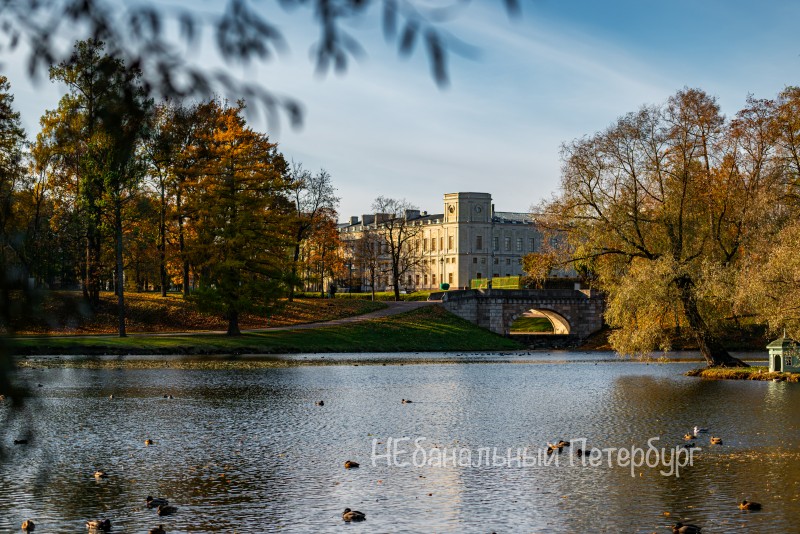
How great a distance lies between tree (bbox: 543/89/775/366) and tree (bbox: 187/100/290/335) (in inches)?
879

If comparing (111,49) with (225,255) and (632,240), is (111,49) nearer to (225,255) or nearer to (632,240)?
(632,240)

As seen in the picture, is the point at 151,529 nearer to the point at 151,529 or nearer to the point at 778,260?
the point at 151,529

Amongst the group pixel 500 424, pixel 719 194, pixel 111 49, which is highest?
pixel 719 194

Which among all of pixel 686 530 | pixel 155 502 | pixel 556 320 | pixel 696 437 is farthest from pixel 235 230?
pixel 686 530

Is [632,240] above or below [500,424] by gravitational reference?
above

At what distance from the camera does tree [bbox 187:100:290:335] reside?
57031mm

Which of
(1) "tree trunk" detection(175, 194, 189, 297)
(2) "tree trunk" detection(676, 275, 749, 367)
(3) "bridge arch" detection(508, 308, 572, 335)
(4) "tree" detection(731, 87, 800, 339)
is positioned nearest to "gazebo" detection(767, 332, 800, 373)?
(4) "tree" detection(731, 87, 800, 339)

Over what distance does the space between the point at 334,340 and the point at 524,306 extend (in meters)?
21.4

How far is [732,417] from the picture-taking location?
2527 centimetres

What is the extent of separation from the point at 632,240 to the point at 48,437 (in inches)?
1086

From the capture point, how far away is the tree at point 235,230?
57.0 metres

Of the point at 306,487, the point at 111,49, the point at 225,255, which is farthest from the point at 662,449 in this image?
the point at 225,255

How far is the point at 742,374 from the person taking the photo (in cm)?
3822

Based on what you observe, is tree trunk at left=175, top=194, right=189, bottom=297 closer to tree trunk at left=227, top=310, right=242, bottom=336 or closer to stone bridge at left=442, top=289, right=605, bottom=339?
tree trunk at left=227, top=310, right=242, bottom=336
